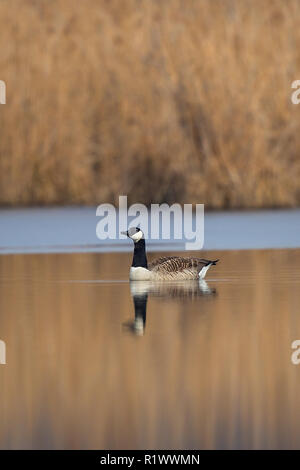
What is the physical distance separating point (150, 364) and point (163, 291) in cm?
368

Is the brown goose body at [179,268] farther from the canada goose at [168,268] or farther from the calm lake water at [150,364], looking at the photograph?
the calm lake water at [150,364]

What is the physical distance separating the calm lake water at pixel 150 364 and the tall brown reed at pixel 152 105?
6657mm

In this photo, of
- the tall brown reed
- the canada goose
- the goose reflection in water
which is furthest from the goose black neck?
the tall brown reed

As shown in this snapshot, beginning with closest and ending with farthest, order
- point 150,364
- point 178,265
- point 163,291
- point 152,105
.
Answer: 1. point 150,364
2. point 163,291
3. point 178,265
4. point 152,105

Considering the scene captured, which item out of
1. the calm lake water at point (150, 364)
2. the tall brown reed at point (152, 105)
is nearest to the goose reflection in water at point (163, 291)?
the calm lake water at point (150, 364)

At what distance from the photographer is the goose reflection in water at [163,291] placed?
9070 millimetres

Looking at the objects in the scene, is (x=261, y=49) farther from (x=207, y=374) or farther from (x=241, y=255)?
(x=207, y=374)

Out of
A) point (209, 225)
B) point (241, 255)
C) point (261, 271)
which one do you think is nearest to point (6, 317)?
point (261, 271)

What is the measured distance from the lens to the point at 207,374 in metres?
6.31

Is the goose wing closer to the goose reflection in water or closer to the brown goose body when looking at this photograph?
the brown goose body

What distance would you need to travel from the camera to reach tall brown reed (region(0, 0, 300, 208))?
56.5 feet

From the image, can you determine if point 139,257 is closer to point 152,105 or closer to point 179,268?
point 179,268

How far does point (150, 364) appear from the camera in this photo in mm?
6594

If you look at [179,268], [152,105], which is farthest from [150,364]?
[152,105]
